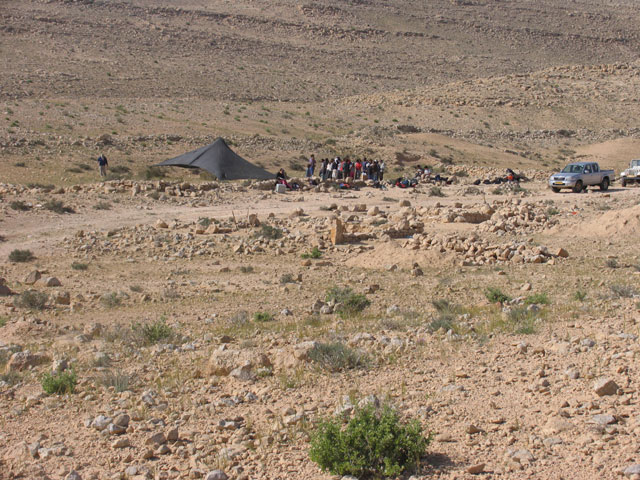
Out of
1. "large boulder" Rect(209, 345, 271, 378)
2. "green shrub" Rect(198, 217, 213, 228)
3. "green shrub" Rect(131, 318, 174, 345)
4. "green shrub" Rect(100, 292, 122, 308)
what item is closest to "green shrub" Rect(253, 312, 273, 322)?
"green shrub" Rect(131, 318, 174, 345)

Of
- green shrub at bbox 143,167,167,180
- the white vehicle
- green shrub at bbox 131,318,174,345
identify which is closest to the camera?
green shrub at bbox 131,318,174,345

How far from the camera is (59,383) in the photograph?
654cm

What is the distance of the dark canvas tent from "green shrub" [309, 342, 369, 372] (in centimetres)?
1923

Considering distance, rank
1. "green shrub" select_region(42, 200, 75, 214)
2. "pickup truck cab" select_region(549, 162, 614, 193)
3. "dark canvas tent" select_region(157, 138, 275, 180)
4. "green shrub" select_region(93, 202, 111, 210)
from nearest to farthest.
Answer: "green shrub" select_region(42, 200, 75, 214), "green shrub" select_region(93, 202, 111, 210), "dark canvas tent" select_region(157, 138, 275, 180), "pickup truck cab" select_region(549, 162, 614, 193)

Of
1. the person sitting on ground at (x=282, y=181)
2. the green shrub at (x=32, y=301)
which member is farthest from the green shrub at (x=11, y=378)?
the person sitting on ground at (x=282, y=181)

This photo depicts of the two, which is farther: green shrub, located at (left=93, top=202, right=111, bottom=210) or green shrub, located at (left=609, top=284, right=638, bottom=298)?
green shrub, located at (left=93, top=202, right=111, bottom=210)

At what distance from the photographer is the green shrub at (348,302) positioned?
9843 millimetres

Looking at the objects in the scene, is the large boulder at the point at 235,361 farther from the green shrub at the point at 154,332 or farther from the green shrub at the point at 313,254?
the green shrub at the point at 313,254

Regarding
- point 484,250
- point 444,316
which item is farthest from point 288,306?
point 484,250

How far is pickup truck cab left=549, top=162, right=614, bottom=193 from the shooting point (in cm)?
2692

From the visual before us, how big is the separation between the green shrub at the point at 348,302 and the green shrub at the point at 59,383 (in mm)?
4235

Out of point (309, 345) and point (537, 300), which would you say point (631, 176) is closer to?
point (537, 300)

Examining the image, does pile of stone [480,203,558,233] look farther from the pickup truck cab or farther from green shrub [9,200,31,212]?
green shrub [9,200,31,212]

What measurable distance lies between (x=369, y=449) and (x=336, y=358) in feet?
6.81
